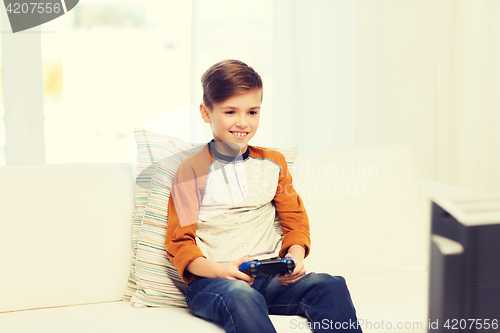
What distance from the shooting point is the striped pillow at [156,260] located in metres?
1.15

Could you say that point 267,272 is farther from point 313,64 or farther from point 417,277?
point 313,64

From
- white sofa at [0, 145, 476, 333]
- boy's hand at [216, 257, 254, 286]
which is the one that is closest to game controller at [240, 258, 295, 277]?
boy's hand at [216, 257, 254, 286]

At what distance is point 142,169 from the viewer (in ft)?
4.17

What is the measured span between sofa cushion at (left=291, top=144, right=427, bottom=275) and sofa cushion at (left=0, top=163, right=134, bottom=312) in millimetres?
552

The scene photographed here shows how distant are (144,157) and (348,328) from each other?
72 cm

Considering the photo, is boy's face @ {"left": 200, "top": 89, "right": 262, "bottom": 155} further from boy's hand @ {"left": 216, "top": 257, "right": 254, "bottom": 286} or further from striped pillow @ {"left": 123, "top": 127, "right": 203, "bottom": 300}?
boy's hand @ {"left": 216, "top": 257, "right": 254, "bottom": 286}

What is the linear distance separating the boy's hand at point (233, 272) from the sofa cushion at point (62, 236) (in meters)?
0.33

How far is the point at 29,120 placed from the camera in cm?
204

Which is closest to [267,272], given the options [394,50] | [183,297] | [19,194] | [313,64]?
[183,297]

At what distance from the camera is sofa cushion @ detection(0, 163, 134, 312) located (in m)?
1.14

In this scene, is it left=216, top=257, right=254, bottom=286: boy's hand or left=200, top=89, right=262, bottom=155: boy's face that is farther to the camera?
left=200, top=89, right=262, bottom=155: boy's face

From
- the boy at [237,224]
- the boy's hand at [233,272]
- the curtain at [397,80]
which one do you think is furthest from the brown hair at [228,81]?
the curtain at [397,80]

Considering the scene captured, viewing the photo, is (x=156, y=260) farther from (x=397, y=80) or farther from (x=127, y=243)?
(x=397, y=80)

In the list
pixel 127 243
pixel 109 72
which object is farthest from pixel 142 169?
pixel 109 72
